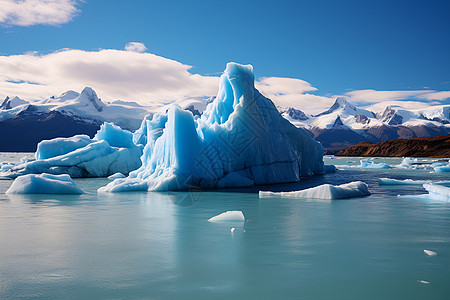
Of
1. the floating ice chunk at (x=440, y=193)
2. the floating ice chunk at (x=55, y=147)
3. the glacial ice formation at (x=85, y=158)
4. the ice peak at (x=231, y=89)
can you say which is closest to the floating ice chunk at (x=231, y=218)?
the floating ice chunk at (x=440, y=193)

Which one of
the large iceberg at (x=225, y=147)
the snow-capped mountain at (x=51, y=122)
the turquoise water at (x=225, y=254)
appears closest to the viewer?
the turquoise water at (x=225, y=254)

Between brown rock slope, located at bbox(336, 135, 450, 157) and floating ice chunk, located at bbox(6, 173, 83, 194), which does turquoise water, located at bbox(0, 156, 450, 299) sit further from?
brown rock slope, located at bbox(336, 135, 450, 157)

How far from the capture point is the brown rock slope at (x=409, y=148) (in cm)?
8450

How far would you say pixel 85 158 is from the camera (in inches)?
961

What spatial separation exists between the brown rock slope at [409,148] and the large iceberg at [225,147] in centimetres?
7178

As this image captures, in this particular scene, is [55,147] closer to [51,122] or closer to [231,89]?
[231,89]

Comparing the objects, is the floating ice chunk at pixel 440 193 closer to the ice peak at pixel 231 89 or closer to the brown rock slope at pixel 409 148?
the ice peak at pixel 231 89

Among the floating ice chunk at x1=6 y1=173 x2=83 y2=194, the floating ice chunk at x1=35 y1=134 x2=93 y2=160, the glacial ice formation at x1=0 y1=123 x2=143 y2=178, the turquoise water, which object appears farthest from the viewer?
the floating ice chunk at x1=35 y1=134 x2=93 y2=160

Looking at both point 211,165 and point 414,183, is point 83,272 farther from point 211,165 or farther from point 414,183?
point 414,183

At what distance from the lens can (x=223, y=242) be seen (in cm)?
588

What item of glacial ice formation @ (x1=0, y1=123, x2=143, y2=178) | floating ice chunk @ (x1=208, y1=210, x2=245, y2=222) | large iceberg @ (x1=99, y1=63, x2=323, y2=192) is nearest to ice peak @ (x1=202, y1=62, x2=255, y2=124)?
large iceberg @ (x1=99, y1=63, x2=323, y2=192)

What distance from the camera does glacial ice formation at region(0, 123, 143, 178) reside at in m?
23.8

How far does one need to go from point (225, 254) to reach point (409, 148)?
97335 millimetres

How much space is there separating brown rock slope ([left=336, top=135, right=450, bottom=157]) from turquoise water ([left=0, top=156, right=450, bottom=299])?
8149 centimetres
